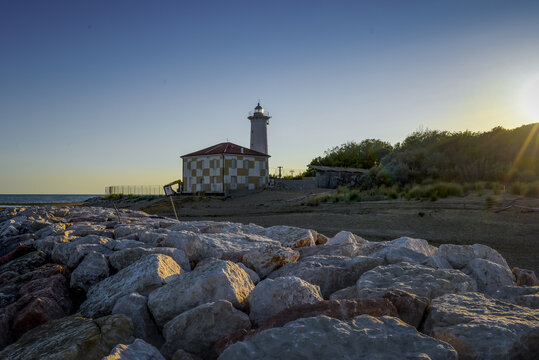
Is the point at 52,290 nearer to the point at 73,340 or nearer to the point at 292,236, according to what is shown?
the point at 73,340

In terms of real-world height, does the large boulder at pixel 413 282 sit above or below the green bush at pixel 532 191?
below

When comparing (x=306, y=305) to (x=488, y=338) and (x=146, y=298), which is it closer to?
(x=488, y=338)

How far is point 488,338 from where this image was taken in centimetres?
228

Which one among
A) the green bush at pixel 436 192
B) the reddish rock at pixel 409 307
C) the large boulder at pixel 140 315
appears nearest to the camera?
the reddish rock at pixel 409 307

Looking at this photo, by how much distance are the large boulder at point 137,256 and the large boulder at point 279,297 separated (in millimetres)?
1575

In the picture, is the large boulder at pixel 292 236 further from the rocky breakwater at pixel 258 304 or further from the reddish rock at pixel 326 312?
the reddish rock at pixel 326 312

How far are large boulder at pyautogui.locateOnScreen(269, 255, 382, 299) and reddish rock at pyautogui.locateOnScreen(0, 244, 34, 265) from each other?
385 centimetres

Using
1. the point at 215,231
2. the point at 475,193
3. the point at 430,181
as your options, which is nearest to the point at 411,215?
the point at 475,193

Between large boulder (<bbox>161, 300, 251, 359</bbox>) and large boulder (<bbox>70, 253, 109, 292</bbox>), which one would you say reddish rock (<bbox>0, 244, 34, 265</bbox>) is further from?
large boulder (<bbox>161, 300, 251, 359</bbox>)

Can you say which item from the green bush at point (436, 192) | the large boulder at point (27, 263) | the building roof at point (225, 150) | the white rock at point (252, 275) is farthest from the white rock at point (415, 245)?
the building roof at point (225, 150)

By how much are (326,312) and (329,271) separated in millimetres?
1234

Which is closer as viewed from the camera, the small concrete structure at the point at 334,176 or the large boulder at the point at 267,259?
the large boulder at the point at 267,259

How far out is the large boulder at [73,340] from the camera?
8.65ft

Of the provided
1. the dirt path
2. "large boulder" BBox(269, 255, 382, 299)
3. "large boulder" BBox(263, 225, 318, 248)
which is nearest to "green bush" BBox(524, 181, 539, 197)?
the dirt path
